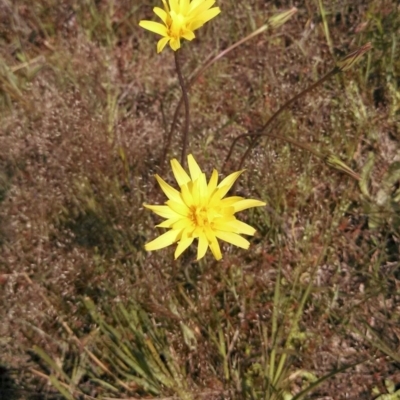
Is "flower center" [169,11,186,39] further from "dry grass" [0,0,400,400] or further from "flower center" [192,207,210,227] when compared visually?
"dry grass" [0,0,400,400]

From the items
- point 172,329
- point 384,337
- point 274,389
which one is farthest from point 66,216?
point 384,337

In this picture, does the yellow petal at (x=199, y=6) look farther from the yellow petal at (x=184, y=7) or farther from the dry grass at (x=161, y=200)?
the dry grass at (x=161, y=200)

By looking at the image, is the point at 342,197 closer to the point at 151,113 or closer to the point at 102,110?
the point at 151,113

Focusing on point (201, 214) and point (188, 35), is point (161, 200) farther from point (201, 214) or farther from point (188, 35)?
point (188, 35)

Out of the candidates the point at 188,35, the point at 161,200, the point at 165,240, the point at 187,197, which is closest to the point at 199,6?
the point at 188,35

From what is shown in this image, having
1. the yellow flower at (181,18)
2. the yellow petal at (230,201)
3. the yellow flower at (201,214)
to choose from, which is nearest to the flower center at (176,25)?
the yellow flower at (181,18)

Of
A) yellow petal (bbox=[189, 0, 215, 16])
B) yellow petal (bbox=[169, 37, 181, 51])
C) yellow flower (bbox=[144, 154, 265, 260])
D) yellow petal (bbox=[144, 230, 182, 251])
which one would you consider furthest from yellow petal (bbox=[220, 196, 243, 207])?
yellow petal (bbox=[189, 0, 215, 16])

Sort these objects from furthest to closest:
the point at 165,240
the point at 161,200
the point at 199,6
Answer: the point at 161,200
the point at 199,6
the point at 165,240
